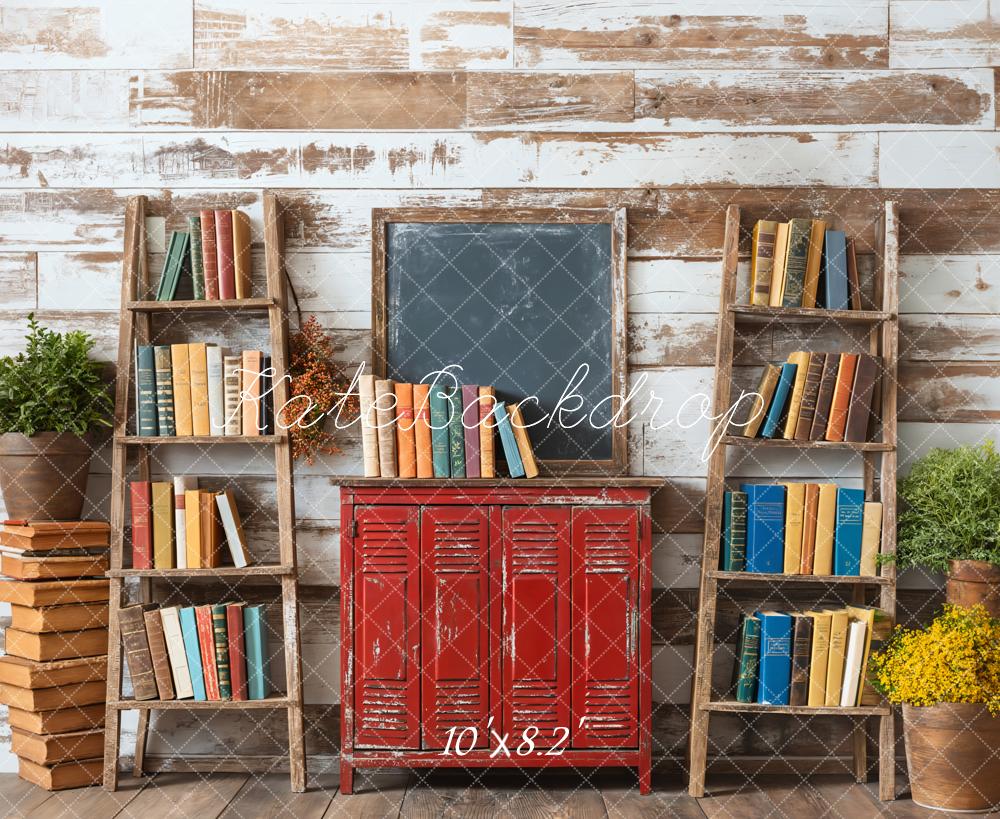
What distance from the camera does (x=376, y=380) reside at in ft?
8.57

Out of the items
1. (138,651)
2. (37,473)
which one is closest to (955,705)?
Result: (138,651)

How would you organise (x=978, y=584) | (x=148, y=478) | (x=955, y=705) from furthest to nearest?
Answer: (x=148, y=478)
(x=978, y=584)
(x=955, y=705)

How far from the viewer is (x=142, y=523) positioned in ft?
8.61

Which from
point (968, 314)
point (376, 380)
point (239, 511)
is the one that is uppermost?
point (968, 314)

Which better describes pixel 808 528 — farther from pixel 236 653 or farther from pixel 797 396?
pixel 236 653

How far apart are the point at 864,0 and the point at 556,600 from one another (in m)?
2.15

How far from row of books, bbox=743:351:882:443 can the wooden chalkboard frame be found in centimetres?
42

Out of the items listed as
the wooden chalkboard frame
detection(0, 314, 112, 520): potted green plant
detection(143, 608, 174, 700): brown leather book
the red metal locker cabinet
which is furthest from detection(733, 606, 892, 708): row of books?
detection(0, 314, 112, 520): potted green plant

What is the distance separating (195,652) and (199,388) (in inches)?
30.5

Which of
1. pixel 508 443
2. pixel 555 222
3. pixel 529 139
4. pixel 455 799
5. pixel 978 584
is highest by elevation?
pixel 529 139

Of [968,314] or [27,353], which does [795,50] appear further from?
[27,353]

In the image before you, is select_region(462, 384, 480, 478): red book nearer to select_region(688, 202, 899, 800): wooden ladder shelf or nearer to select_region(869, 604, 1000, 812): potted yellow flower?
select_region(688, 202, 899, 800): wooden ladder shelf

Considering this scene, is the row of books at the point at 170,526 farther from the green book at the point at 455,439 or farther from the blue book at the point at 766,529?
the blue book at the point at 766,529

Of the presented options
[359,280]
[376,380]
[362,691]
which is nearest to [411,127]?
[359,280]
